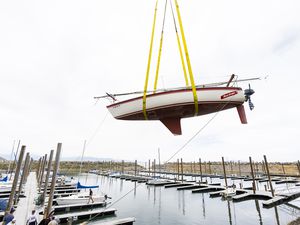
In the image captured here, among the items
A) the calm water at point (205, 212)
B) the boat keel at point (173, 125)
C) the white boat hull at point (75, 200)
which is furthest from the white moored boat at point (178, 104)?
the white boat hull at point (75, 200)

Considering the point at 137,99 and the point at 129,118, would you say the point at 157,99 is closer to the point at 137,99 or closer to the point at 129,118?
the point at 137,99

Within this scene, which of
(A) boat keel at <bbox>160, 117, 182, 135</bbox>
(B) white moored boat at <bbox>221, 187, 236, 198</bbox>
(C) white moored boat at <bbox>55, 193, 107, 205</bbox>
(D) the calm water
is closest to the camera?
(A) boat keel at <bbox>160, 117, 182, 135</bbox>

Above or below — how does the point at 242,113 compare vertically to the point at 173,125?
above

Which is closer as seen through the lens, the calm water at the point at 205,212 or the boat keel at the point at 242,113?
the boat keel at the point at 242,113

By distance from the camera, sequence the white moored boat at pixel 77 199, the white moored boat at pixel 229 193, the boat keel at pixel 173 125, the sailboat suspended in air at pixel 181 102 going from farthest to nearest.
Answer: the white moored boat at pixel 229 193
the white moored boat at pixel 77 199
the boat keel at pixel 173 125
the sailboat suspended in air at pixel 181 102

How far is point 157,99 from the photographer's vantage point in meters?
5.72

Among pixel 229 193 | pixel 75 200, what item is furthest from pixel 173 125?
pixel 229 193

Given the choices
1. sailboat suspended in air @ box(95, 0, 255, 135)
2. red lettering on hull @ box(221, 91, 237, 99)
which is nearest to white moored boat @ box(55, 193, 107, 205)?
sailboat suspended in air @ box(95, 0, 255, 135)

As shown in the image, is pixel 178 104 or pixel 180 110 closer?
pixel 178 104

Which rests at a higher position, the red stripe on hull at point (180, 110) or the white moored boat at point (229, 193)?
the red stripe on hull at point (180, 110)

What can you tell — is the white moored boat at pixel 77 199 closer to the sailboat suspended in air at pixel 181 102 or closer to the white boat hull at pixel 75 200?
the white boat hull at pixel 75 200

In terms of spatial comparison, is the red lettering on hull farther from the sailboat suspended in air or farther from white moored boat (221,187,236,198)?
white moored boat (221,187,236,198)

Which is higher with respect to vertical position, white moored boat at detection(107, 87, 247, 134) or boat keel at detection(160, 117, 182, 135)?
white moored boat at detection(107, 87, 247, 134)

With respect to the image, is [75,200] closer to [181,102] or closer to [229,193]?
[229,193]
